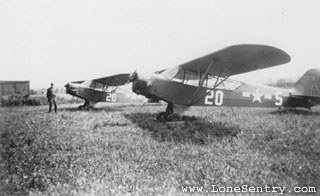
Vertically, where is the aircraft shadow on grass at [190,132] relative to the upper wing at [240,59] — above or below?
below

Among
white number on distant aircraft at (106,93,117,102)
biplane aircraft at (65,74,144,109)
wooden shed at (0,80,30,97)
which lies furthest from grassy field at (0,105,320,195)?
wooden shed at (0,80,30,97)

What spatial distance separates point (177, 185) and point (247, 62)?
482 centimetres

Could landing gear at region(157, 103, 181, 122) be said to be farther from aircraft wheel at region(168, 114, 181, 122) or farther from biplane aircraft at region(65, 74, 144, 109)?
biplane aircraft at region(65, 74, 144, 109)

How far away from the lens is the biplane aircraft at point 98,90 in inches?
512

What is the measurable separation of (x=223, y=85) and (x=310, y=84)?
4529 mm

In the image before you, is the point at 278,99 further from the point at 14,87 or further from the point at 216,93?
the point at 14,87

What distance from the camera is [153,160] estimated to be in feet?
12.6

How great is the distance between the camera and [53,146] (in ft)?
15.4

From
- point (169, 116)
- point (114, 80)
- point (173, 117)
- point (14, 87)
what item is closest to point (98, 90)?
point (114, 80)

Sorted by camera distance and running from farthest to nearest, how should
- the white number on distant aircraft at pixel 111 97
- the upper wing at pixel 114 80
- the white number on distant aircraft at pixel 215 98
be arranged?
the white number on distant aircraft at pixel 111 97
the upper wing at pixel 114 80
the white number on distant aircraft at pixel 215 98

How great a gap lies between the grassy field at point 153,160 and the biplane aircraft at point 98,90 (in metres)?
7.15

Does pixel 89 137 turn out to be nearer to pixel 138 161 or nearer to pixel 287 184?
pixel 138 161

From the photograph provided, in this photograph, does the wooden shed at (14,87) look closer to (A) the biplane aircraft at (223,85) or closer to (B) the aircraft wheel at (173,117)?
(B) the aircraft wheel at (173,117)

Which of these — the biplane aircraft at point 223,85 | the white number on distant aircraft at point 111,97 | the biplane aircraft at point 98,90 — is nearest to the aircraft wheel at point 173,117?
the biplane aircraft at point 223,85
